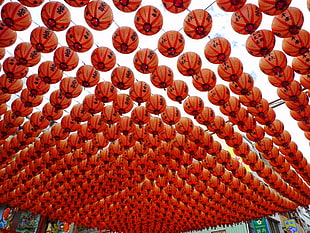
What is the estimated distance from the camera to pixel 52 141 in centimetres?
745

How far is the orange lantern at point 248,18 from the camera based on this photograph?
4.03 meters

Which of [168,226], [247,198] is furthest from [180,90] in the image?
[168,226]

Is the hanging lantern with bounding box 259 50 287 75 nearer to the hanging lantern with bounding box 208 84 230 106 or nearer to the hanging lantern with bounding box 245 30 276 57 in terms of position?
the hanging lantern with bounding box 245 30 276 57

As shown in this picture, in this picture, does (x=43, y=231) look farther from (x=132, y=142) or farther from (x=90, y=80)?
(x=90, y=80)

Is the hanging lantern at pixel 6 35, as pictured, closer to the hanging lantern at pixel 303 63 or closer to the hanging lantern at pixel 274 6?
the hanging lantern at pixel 274 6

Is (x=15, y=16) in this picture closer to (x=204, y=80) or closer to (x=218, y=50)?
(x=218, y=50)

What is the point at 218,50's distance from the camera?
14.7 feet

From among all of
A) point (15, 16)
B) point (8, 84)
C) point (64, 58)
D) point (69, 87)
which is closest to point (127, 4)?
point (64, 58)

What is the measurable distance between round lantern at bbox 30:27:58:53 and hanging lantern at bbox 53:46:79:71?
0.23 m

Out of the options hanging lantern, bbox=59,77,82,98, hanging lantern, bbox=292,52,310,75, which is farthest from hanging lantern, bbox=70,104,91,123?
hanging lantern, bbox=292,52,310,75

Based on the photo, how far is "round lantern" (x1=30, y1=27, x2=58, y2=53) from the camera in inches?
174

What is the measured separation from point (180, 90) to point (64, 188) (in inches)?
312

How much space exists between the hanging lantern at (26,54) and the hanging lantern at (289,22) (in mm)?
4962

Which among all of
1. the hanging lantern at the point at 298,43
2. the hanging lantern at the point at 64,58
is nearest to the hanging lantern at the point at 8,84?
the hanging lantern at the point at 64,58
